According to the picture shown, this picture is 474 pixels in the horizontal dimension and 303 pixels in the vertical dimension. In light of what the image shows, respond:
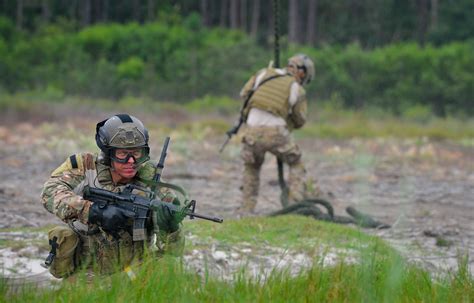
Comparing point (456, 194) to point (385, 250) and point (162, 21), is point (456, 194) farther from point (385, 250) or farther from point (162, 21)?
point (162, 21)

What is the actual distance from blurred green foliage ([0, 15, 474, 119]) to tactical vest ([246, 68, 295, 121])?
2095cm

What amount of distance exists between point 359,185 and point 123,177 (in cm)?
1068

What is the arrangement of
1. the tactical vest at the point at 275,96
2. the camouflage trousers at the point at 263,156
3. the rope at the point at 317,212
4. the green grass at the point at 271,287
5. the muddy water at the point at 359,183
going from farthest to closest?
the camouflage trousers at the point at 263,156 < the tactical vest at the point at 275,96 < the rope at the point at 317,212 < the muddy water at the point at 359,183 < the green grass at the point at 271,287

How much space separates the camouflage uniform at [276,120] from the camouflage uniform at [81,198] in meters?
5.05

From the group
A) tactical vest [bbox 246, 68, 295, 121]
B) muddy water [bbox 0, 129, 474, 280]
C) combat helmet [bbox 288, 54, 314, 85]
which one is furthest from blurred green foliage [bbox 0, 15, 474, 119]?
tactical vest [bbox 246, 68, 295, 121]

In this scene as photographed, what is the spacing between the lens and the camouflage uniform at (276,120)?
36.8ft

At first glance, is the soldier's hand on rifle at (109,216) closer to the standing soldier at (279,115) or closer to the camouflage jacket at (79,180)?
the camouflage jacket at (79,180)

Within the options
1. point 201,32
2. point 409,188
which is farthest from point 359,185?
point 201,32

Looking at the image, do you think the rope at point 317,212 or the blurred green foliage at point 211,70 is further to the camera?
the blurred green foliage at point 211,70

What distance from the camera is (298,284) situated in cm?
564

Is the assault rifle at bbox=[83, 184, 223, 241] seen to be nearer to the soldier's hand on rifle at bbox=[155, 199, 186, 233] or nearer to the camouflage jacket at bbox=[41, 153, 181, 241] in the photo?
the soldier's hand on rifle at bbox=[155, 199, 186, 233]

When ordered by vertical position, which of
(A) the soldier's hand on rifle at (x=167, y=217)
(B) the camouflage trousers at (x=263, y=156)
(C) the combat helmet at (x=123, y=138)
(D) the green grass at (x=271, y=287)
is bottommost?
(B) the camouflage trousers at (x=263, y=156)

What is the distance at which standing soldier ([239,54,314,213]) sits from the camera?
36.8 feet

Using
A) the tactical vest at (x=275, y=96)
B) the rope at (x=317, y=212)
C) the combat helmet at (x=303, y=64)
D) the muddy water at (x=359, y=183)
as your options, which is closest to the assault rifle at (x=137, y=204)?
the muddy water at (x=359, y=183)
